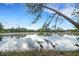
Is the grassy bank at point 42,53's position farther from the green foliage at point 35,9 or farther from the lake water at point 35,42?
the green foliage at point 35,9

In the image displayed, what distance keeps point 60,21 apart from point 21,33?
0.42m

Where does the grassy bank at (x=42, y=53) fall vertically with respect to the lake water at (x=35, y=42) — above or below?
below

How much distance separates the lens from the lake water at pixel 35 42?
2.24 m

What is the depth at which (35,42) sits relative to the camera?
2264 millimetres

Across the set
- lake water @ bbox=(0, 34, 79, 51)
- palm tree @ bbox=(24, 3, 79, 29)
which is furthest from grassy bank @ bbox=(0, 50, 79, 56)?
palm tree @ bbox=(24, 3, 79, 29)

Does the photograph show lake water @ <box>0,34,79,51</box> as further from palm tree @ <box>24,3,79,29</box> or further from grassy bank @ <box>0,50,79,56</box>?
palm tree @ <box>24,3,79,29</box>

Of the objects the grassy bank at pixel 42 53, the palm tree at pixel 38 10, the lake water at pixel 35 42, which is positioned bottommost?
the grassy bank at pixel 42 53

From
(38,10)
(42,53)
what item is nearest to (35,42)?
(42,53)

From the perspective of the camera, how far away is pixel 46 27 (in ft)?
7.42

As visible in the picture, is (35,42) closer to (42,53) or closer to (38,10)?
(42,53)

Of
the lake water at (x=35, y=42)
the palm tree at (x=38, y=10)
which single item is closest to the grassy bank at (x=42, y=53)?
the lake water at (x=35, y=42)

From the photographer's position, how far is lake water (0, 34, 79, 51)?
2.24 meters

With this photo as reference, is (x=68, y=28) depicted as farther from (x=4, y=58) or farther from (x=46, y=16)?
(x=4, y=58)

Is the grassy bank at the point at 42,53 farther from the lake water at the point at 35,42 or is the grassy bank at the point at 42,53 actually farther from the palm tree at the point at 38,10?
the palm tree at the point at 38,10
